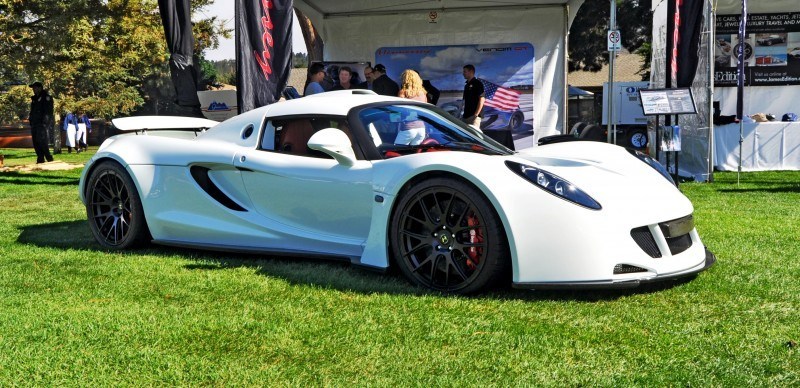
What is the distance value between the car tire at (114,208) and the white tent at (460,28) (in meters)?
8.57

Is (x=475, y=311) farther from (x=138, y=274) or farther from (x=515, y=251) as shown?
(x=138, y=274)

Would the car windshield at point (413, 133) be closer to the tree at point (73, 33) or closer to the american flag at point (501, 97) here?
the american flag at point (501, 97)

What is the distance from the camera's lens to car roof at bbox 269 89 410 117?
17.2ft

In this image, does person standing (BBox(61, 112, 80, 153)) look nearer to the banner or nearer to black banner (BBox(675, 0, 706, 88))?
the banner

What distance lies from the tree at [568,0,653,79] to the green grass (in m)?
36.9

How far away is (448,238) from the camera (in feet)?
14.2

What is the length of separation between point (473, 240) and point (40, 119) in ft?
51.7

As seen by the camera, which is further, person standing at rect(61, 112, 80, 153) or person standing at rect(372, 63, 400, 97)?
person standing at rect(61, 112, 80, 153)

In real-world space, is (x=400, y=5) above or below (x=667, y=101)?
above

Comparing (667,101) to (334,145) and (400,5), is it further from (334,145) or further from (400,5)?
(334,145)

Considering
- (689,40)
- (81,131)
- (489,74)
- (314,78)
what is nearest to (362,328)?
(314,78)

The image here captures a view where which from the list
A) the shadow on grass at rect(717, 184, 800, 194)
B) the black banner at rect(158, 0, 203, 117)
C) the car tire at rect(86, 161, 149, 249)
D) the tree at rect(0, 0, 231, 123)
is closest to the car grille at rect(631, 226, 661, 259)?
the car tire at rect(86, 161, 149, 249)

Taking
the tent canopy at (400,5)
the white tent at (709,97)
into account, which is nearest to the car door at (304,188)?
the white tent at (709,97)

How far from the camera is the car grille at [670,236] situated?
4.09 meters
